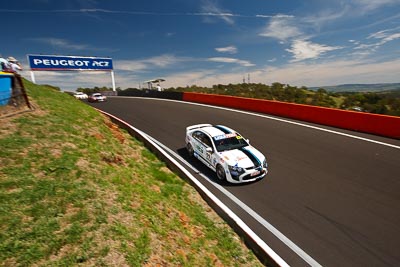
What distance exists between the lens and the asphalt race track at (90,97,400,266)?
17.4 feet

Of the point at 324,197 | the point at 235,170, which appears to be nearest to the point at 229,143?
the point at 235,170

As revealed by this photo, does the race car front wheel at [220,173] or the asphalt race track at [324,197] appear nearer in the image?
the asphalt race track at [324,197]

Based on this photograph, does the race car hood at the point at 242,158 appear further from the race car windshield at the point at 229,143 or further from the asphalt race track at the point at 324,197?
the asphalt race track at the point at 324,197

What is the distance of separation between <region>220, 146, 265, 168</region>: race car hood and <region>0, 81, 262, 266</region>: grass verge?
1.70 m

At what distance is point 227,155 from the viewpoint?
859cm

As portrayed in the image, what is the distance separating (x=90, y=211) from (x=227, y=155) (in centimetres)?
511

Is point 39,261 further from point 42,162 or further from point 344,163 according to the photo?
point 344,163

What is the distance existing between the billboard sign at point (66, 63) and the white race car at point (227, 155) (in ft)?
126

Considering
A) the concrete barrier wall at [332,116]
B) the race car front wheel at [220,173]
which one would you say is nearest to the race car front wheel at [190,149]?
the race car front wheel at [220,173]

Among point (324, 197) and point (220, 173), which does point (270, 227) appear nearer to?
point (324, 197)

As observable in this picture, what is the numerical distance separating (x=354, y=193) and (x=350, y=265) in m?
2.90

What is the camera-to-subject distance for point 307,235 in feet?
18.9

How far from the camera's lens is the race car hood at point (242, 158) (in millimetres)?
8195

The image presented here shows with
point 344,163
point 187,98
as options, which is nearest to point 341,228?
point 344,163
